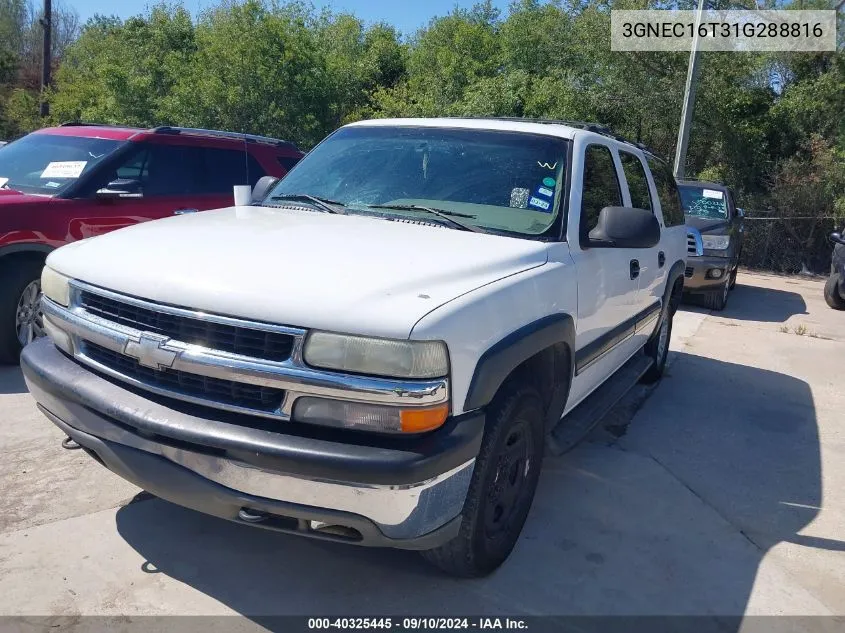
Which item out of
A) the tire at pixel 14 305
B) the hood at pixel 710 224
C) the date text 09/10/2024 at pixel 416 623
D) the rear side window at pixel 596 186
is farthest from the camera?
the hood at pixel 710 224

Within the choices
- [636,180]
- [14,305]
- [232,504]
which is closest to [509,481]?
[232,504]

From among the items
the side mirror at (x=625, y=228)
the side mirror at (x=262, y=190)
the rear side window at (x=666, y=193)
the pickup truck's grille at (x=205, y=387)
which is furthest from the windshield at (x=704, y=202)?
the pickup truck's grille at (x=205, y=387)

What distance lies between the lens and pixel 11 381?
511 cm

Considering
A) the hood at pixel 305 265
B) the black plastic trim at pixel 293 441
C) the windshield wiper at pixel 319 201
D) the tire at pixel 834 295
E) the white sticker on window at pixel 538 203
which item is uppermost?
the white sticker on window at pixel 538 203

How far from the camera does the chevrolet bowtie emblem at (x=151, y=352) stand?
254 cm

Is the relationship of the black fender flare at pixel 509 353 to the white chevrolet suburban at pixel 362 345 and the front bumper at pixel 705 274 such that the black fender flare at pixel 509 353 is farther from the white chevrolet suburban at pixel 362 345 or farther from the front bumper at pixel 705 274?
the front bumper at pixel 705 274

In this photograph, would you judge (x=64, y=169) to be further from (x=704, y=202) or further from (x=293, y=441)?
(x=704, y=202)

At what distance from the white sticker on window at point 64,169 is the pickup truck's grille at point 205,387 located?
11.7 feet

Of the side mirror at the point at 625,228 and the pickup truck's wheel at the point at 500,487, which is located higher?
the side mirror at the point at 625,228

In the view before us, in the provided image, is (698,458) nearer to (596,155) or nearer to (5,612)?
(596,155)

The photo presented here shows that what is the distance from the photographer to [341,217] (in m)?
3.49

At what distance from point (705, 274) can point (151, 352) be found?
28.2 feet

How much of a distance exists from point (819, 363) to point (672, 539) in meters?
4.72

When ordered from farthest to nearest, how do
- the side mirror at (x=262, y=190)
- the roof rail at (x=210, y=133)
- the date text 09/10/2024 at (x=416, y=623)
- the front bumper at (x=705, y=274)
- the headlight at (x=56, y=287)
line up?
the front bumper at (x=705, y=274) < the roof rail at (x=210, y=133) < the side mirror at (x=262, y=190) < the headlight at (x=56, y=287) < the date text 09/10/2024 at (x=416, y=623)
